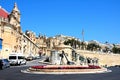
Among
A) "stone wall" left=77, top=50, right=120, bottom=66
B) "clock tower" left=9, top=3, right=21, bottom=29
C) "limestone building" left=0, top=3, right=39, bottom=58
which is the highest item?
"clock tower" left=9, top=3, right=21, bottom=29

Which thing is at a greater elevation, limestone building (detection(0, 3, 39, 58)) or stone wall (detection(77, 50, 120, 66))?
limestone building (detection(0, 3, 39, 58))

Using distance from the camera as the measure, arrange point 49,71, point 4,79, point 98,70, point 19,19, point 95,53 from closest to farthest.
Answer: point 4,79 < point 49,71 < point 98,70 < point 19,19 < point 95,53

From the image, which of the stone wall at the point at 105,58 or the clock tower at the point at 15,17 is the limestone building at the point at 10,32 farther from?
the stone wall at the point at 105,58

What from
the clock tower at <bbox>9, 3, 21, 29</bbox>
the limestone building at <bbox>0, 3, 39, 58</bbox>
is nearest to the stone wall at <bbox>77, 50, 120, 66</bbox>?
the clock tower at <bbox>9, 3, 21, 29</bbox>

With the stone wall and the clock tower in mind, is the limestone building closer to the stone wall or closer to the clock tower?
the clock tower

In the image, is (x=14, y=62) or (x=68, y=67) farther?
(x=14, y=62)

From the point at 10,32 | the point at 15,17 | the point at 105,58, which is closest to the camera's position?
the point at 10,32

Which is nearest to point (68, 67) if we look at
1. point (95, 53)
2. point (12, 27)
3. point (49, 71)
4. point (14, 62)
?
point (49, 71)

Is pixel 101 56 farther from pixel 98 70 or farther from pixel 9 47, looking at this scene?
pixel 98 70

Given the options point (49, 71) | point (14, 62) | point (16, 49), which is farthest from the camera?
point (16, 49)

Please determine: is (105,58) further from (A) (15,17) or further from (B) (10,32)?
(B) (10,32)

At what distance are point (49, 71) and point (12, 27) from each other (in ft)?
182

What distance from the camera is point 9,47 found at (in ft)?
283

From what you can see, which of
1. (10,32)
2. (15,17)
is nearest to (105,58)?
(15,17)
